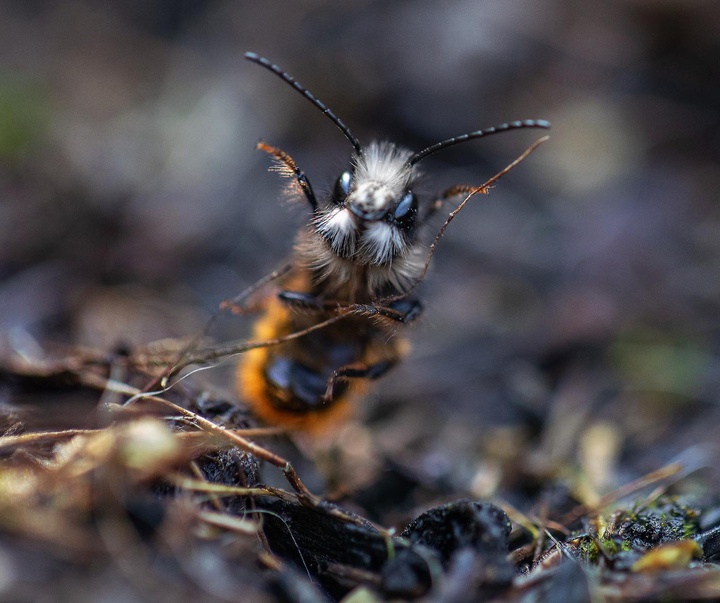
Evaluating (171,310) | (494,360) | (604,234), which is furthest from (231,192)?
(604,234)

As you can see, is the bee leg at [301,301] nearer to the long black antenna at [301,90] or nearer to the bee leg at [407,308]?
the bee leg at [407,308]

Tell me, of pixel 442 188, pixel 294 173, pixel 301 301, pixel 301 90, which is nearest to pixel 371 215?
pixel 294 173

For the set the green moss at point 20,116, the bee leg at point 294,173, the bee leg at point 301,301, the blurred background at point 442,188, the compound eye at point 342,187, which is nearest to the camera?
the compound eye at point 342,187

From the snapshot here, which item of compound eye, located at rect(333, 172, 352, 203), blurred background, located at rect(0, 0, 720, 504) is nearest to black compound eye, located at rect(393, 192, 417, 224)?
compound eye, located at rect(333, 172, 352, 203)

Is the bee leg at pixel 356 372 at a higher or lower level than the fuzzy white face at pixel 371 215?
lower

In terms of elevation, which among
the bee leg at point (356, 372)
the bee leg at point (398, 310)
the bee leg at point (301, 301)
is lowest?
the bee leg at point (356, 372)

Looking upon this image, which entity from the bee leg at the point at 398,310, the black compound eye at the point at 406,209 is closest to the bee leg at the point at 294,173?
the black compound eye at the point at 406,209

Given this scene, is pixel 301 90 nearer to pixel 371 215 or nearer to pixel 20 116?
pixel 371 215
